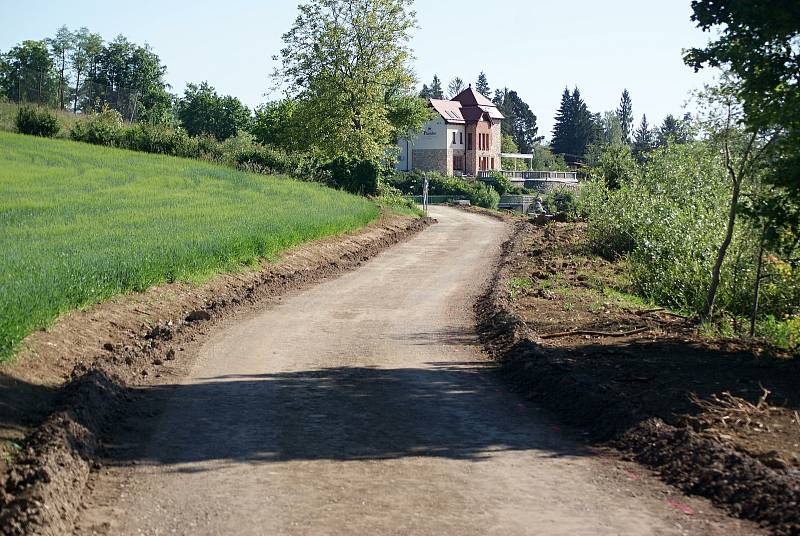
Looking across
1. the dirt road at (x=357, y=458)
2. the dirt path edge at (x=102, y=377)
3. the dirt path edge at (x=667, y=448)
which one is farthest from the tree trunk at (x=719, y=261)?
the dirt path edge at (x=102, y=377)

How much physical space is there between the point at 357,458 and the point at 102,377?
3946mm

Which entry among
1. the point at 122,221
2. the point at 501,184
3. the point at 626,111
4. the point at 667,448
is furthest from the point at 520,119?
the point at 667,448

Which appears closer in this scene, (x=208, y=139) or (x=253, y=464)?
(x=253, y=464)

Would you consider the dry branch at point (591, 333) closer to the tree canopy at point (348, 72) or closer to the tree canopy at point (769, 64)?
the tree canopy at point (769, 64)

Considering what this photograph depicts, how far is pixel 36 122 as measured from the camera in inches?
2159

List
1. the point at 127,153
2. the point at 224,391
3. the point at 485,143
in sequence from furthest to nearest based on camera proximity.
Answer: the point at 485,143, the point at 127,153, the point at 224,391

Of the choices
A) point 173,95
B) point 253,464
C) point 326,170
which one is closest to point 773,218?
point 253,464

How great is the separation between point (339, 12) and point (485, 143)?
49487mm

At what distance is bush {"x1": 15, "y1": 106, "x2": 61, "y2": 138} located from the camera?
54625 mm

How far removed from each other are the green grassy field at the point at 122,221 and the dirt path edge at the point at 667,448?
241 inches

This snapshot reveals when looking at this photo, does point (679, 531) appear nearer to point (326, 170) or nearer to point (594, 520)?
point (594, 520)

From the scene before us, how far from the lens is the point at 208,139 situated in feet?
187

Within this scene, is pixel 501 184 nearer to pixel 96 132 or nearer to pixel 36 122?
pixel 96 132

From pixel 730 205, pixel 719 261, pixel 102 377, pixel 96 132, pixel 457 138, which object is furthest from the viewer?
pixel 457 138
